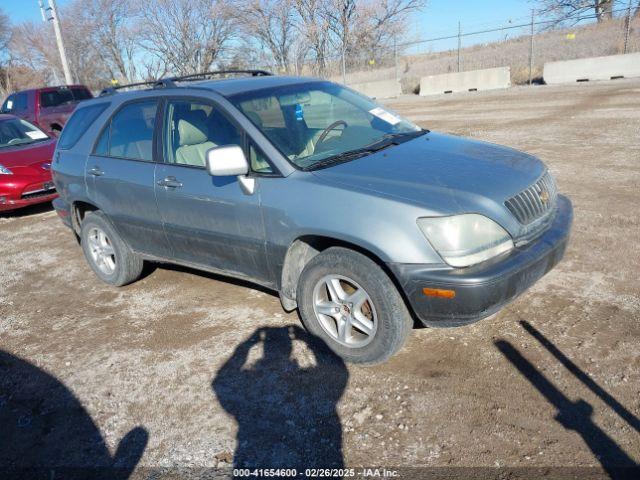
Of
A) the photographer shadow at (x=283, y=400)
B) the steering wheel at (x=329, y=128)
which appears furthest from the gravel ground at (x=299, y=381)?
the steering wheel at (x=329, y=128)

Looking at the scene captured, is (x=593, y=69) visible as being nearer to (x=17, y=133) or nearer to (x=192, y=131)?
(x=17, y=133)

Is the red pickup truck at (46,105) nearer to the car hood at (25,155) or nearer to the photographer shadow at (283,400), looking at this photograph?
the car hood at (25,155)

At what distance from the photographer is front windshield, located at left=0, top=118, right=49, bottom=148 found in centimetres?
906

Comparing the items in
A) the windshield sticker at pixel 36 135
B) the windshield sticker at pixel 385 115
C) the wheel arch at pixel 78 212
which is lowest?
the wheel arch at pixel 78 212

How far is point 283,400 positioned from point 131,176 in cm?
239

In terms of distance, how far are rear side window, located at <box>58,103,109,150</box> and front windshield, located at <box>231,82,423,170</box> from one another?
184 cm

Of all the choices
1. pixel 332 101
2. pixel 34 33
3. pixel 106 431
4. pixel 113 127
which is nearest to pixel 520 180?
pixel 332 101

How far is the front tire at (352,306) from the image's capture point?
10.5 feet

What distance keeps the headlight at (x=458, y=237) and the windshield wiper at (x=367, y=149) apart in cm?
89

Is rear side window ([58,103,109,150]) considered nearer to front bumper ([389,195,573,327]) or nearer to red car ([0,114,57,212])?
red car ([0,114,57,212])

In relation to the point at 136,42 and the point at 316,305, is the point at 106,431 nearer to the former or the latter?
the point at 316,305

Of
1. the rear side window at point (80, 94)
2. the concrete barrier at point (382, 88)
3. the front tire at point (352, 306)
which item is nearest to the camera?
the front tire at point (352, 306)

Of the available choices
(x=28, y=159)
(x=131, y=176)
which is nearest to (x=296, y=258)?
(x=131, y=176)

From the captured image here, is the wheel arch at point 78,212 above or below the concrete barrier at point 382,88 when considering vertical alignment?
below
